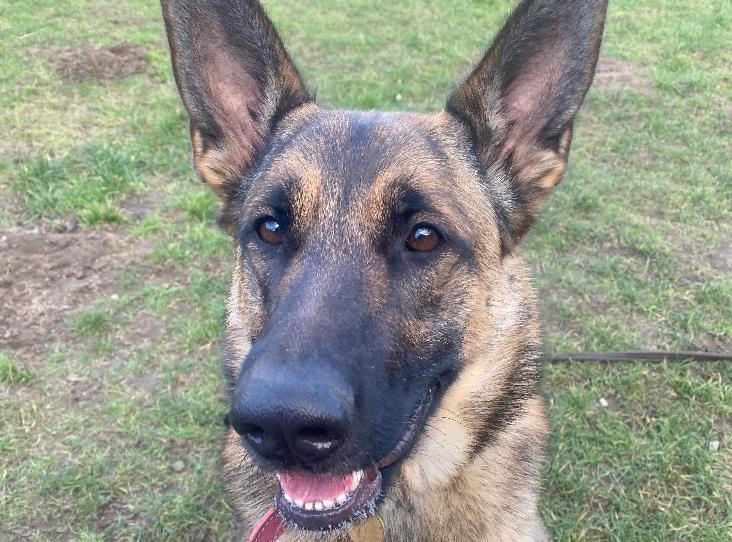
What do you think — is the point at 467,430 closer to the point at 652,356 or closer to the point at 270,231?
the point at 270,231

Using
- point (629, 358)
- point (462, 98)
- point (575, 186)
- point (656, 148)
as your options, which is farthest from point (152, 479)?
point (656, 148)

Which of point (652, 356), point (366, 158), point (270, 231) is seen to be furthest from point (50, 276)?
point (652, 356)

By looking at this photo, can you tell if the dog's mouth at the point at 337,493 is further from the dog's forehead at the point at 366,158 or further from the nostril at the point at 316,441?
the dog's forehead at the point at 366,158

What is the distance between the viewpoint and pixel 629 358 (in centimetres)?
421

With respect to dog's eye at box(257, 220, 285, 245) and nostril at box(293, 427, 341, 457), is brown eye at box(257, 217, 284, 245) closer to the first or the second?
dog's eye at box(257, 220, 285, 245)

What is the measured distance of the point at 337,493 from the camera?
2.16 m

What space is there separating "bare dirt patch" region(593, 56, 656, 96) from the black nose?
7556 millimetres

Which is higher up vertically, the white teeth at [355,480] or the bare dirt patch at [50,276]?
the white teeth at [355,480]

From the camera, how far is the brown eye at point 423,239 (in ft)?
7.43

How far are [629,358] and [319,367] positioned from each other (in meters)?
3.12

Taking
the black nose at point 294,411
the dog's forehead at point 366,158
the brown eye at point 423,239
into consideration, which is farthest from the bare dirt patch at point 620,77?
the black nose at point 294,411

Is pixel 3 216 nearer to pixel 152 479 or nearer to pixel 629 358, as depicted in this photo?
pixel 152 479

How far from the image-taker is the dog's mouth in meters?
2.11

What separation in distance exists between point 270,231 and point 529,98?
123 cm
